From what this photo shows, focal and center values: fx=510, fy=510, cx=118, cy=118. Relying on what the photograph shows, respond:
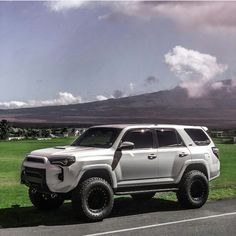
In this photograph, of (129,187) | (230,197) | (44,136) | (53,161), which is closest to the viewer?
(53,161)

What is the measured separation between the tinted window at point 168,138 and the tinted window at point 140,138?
0.26 meters

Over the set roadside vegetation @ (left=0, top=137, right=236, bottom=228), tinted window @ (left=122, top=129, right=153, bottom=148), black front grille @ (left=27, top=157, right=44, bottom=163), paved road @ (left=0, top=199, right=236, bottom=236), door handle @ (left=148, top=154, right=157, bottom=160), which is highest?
tinted window @ (left=122, top=129, right=153, bottom=148)

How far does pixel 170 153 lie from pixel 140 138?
31.0 inches

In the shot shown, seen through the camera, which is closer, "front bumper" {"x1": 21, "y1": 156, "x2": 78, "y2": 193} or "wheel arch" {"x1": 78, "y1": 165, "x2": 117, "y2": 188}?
"front bumper" {"x1": 21, "y1": 156, "x2": 78, "y2": 193}

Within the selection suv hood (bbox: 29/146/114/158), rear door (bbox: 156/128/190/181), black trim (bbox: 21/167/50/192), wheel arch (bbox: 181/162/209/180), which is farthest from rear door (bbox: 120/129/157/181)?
black trim (bbox: 21/167/50/192)

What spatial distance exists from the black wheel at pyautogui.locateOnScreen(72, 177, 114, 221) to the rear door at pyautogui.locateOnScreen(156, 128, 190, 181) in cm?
154

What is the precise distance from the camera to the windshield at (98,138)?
1105 centimetres

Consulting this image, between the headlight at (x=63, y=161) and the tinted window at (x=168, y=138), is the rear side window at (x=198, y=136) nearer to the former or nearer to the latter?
the tinted window at (x=168, y=138)

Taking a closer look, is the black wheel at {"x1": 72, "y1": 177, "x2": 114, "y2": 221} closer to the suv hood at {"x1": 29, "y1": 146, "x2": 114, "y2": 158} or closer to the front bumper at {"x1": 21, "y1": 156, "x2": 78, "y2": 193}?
the front bumper at {"x1": 21, "y1": 156, "x2": 78, "y2": 193}

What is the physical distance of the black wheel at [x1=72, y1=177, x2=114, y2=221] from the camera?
32.8 feet

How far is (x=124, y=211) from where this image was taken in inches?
447

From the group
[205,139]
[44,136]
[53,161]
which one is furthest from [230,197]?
[44,136]

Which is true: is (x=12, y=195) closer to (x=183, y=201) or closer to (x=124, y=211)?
(x=124, y=211)

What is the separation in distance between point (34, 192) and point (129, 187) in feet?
7.03
